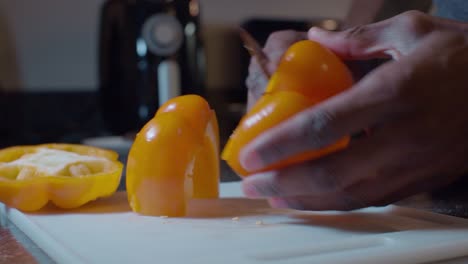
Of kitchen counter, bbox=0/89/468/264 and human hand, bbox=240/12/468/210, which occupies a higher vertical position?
human hand, bbox=240/12/468/210

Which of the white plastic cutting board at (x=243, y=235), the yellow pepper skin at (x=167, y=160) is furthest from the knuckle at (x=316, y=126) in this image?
the yellow pepper skin at (x=167, y=160)

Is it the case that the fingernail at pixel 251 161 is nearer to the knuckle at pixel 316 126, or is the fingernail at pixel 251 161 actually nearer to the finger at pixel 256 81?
the knuckle at pixel 316 126

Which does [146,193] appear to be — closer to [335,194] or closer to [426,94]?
[335,194]

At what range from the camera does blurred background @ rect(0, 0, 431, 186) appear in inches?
72.0

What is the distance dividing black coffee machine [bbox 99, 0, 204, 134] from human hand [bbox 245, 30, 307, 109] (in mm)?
827

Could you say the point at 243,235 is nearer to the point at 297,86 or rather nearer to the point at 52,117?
the point at 297,86

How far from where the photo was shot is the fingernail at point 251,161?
2.32ft

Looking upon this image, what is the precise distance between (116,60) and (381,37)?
1181mm

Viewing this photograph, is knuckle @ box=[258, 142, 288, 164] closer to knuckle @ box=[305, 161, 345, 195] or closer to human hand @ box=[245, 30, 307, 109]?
knuckle @ box=[305, 161, 345, 195]

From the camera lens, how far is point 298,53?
846 mm

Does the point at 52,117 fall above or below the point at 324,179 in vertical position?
below

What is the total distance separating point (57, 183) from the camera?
2.87ft

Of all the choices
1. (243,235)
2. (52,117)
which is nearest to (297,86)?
(243,235)

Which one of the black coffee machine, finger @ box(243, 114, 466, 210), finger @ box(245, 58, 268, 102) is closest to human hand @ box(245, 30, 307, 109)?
finger @ box(245, 58, 268, 102)
